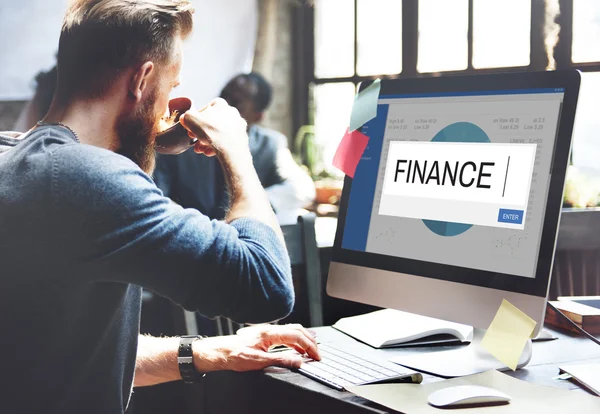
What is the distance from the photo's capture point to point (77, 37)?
1099 millimetres

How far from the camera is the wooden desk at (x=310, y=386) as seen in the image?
38.4 inches

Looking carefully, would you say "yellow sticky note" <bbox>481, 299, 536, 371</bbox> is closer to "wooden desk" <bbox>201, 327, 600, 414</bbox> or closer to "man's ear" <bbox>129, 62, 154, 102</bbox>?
"wooden desk" <bbox>201, 327, 600, 414</bbox>

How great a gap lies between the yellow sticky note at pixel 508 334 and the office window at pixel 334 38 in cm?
451

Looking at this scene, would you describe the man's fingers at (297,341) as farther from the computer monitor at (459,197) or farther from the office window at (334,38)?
the office window at (334,38)

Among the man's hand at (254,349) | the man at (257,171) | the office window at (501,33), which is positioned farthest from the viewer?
the office window at (501,33)

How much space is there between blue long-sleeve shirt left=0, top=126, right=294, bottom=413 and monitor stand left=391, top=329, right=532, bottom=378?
→ 232 mm

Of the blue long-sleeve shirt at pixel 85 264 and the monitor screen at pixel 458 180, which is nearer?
the blue long-sleeve shirt at pixel 85 264

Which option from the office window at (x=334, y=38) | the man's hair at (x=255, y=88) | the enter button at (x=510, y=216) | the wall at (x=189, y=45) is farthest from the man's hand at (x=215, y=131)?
the office window at (x=334, y=38)

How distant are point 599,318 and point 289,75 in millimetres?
4755

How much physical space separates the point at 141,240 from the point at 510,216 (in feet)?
1.67

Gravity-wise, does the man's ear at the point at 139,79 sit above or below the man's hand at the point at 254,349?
above

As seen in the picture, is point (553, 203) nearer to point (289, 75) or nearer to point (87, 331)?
point (87, 331)

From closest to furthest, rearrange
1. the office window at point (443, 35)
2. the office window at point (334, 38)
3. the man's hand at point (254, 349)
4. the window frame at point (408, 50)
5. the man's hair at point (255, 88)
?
the man's hand at point (254, 349)
the man's hair at point (255, 88)
the window frame at point (408, 50)
the office window at point (443, 35)
the office window at point (334, 38)

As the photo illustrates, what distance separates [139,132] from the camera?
1175 mm
